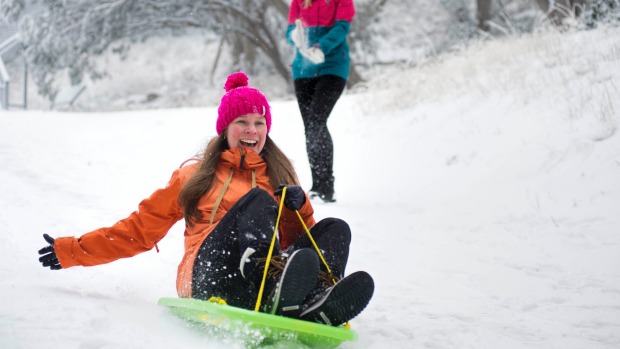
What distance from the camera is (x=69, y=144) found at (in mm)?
6238

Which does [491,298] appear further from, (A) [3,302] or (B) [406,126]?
(B) [406,126]

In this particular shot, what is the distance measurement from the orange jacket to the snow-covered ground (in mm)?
159

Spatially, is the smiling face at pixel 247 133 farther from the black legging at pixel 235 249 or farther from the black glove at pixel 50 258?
the black glove at pixel 50 258

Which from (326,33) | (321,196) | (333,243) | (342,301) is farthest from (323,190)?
(342,301)

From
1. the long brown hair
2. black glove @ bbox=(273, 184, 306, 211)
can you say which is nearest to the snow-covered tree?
the long brown hair

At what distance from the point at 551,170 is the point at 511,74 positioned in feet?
7.63

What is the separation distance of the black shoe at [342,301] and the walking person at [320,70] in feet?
8.11

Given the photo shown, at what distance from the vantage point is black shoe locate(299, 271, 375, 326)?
6.50ft

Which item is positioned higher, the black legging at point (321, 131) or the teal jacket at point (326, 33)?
the teal jacket at point (326, 33)

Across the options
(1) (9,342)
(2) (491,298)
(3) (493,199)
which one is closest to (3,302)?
(1) (9,342)

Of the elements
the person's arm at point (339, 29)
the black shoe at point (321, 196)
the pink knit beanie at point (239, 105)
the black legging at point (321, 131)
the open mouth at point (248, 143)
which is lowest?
the black shoe at point (321, 196)

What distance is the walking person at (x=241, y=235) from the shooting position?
2000mm

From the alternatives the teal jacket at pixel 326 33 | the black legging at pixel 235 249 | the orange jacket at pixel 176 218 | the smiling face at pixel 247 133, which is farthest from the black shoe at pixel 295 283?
the teal jacket at pixel 326 33

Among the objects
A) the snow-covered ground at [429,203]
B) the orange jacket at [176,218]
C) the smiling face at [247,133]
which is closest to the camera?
the snow-covered ground at [429,203]
